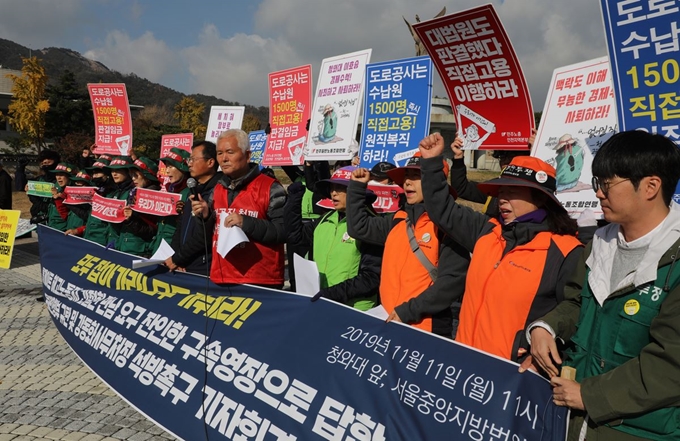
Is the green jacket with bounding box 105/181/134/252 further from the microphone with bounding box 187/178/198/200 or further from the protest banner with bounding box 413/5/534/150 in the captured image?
the protest banner with bounding box 413/5/534/150

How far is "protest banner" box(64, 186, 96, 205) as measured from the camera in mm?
7439

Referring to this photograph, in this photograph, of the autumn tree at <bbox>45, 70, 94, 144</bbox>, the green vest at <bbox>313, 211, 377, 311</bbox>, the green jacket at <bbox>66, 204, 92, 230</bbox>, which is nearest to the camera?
the green vest at <bbox>313, 211, 377, 311</bbox>

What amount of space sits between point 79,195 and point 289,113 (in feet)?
9.87

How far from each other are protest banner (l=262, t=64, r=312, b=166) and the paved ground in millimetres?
3172

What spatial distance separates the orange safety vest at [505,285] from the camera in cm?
255

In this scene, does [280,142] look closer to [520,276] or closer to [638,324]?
[520,276]

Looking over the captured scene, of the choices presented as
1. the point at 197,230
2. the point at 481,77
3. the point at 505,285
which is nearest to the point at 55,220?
the point at 197,230

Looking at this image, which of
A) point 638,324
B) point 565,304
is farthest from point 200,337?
point 638,324

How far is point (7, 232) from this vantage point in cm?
963

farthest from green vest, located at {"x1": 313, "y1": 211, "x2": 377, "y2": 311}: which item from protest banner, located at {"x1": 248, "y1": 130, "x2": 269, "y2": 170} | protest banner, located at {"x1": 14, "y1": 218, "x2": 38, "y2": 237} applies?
protest banner, located at {"x1": 14, "y1": 218, "x2": 38, "y2": 237}

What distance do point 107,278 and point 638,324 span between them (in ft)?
13.9

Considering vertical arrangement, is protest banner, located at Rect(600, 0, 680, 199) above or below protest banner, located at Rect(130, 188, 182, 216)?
above

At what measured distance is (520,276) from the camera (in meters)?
2.57

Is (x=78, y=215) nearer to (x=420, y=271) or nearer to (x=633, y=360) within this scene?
(x=420, y=271)
